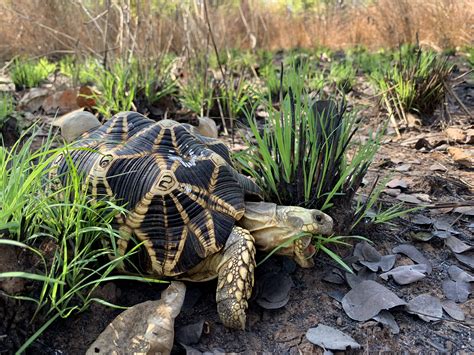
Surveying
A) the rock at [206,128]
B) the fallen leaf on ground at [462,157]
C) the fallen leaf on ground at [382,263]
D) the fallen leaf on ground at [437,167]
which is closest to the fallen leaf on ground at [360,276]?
the fallen leaf on ground at [382,263]

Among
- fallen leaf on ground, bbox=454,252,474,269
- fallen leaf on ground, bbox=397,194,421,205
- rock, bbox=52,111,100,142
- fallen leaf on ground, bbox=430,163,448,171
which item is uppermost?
rock, bbox=52,111,100,142

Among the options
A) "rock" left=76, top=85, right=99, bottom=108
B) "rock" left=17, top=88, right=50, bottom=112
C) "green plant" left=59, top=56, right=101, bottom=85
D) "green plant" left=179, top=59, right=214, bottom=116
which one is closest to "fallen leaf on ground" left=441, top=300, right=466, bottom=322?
"green plant" left=179, top=59, right=214, bottom=116

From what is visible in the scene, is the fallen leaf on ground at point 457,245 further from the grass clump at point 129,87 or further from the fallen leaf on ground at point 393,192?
the grass clump at point 129,87

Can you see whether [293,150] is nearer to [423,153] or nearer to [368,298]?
[368,298]

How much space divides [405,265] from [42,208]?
4.49 ft

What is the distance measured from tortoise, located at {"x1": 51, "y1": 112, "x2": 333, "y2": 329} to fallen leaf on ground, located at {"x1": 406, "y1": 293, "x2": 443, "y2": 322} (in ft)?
1.26

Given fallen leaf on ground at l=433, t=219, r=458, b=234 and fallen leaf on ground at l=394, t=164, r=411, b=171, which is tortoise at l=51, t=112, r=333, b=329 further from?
fallen leaf on ground at l=394, t=164, r=411, b=171

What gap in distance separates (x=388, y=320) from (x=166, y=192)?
877 mm

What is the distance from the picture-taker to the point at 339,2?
9805mm

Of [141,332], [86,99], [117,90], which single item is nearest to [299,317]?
[141,332]

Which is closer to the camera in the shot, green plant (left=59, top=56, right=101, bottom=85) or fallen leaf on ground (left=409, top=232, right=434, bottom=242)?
fallen leaf on ground (left=409, top=232, right=434, bottom=242)

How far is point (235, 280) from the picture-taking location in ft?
4.49

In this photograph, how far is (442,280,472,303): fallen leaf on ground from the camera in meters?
1.50

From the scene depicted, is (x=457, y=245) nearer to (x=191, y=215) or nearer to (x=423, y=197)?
(x=423, y=197)
